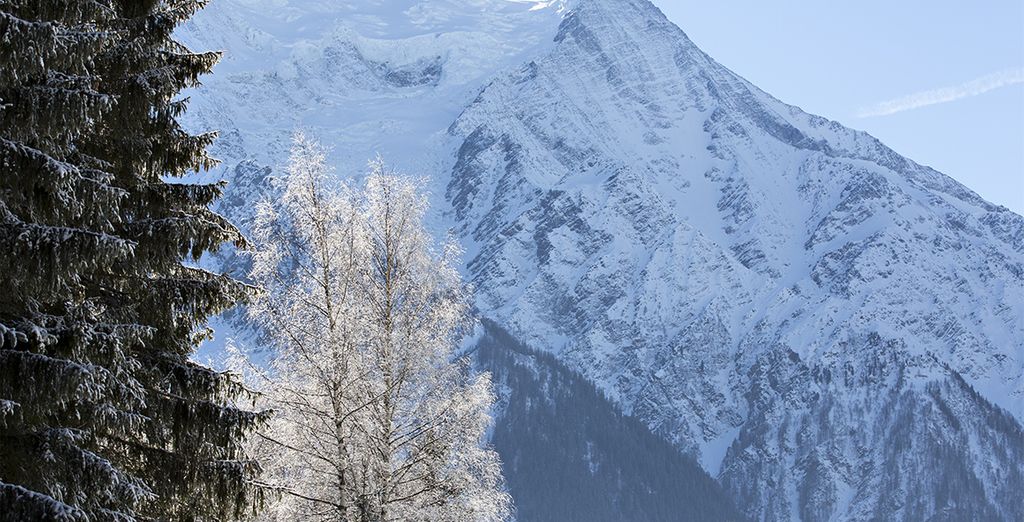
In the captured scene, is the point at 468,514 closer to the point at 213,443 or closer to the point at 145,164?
the point at 213,443

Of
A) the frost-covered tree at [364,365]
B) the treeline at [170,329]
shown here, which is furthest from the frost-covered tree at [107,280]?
the frost-covered tree at [364,365]

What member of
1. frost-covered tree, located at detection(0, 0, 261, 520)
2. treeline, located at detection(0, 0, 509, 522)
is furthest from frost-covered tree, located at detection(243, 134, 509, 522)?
frost-covered tree, located at detection(0, 0, 261, 520)

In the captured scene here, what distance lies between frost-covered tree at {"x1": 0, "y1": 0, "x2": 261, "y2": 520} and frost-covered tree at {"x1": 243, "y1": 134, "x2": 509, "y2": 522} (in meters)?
3.68

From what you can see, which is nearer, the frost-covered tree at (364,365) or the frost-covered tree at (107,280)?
the frost-covered tree at (107,280)

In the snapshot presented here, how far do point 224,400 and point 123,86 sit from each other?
9.66 feet

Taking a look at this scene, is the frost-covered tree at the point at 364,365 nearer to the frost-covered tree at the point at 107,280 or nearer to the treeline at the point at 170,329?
the treeline at the point at 170,329

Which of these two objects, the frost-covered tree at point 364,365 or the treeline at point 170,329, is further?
the frost-covered tree at point 364,365

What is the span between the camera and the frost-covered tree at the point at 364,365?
16000 mm

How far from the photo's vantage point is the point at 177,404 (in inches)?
436

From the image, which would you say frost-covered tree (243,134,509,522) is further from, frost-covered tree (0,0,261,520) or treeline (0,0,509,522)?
frost-covered tree (0,0,261,520)

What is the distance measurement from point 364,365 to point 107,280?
566cm

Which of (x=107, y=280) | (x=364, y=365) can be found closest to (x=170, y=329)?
(x=107, y=280)

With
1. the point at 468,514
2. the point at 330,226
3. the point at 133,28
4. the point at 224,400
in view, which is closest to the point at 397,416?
the point at 468,514

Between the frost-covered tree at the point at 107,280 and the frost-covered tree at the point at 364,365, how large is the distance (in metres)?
3.68
